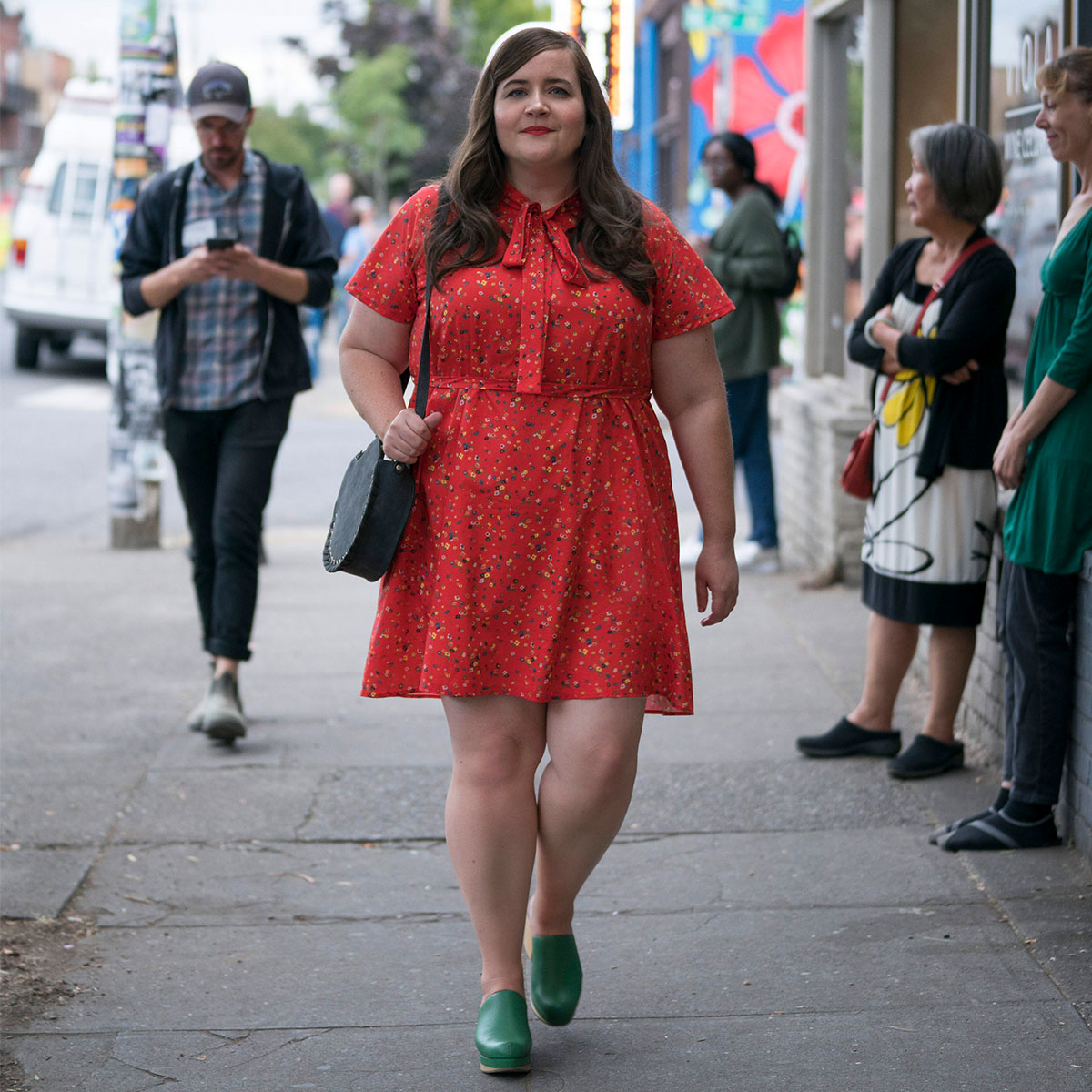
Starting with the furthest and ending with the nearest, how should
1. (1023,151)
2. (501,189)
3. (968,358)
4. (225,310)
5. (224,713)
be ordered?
(1023,151) → (225,310) → (224,713) → (968,358) → (501,189)

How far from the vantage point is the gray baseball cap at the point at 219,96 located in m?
5.22

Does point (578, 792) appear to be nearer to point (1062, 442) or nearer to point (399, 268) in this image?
point (399, 268)

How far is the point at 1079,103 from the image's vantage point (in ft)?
13.4

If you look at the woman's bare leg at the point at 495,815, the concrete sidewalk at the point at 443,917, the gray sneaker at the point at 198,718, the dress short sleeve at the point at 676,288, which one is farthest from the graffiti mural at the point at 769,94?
the woman's bare leg at the point at 495,815

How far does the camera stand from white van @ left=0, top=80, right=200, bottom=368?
19.1 metres

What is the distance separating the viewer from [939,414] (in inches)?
190

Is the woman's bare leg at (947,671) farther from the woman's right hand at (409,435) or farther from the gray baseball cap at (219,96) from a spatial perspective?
the gray baseball cap at (219,96)

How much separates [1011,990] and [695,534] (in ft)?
19.3

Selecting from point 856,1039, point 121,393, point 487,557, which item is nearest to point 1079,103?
point 487,557

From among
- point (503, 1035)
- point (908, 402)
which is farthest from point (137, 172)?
point (503, 1035)

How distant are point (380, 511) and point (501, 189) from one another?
0.67 meters

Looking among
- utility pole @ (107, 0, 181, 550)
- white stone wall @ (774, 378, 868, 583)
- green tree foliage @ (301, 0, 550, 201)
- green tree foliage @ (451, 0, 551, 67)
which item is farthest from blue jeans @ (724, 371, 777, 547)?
green tree foliage @ (451, 0, 551, 67)

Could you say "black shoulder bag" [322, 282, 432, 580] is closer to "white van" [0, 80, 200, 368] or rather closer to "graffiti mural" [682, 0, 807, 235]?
"graffiti mural" [682, 0, 807, 235]

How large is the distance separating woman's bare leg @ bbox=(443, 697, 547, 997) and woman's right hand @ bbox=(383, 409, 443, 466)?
47cm
